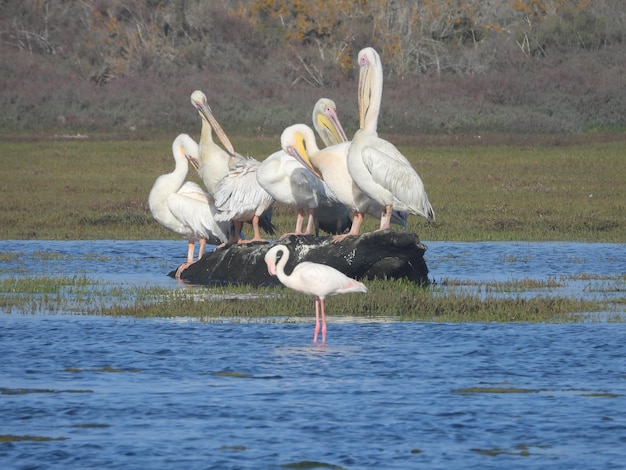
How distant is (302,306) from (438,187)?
11.0 meters

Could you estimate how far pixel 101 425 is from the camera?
23.4 feet

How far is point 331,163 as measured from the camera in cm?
1225

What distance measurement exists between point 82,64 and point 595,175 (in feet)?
62.5

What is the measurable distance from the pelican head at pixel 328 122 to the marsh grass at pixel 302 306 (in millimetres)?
2480

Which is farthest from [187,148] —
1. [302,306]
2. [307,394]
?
[307,394]

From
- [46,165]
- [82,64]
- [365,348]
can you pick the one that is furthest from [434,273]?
[82,64]

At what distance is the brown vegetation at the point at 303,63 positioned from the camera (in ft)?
102

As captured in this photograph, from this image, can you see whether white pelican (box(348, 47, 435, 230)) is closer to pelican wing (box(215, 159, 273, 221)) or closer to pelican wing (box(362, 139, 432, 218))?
pelican wing (box(362, 139, 432, 218))

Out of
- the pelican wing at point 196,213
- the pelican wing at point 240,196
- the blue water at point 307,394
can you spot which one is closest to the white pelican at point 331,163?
the pelican wing at point 240,196

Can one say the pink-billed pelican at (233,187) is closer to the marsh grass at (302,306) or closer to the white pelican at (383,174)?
the white pelican at (383,174)

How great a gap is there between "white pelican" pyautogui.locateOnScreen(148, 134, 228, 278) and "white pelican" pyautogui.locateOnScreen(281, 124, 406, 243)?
1.28 metres

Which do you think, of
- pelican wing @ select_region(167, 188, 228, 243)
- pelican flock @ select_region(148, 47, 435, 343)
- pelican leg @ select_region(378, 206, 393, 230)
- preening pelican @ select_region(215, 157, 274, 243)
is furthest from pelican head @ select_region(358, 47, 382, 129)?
pelican wing @ select_region(167, 188, 228, 243)

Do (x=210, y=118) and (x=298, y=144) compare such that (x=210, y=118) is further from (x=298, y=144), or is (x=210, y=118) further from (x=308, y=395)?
(x=308, y=395)

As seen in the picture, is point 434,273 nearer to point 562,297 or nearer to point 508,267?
point 508,267
